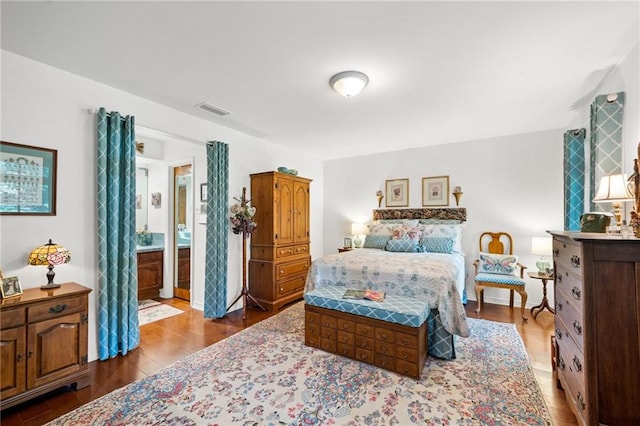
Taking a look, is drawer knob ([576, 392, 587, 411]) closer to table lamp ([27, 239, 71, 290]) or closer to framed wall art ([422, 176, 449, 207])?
framed wall art ([422, 176, 449, 207])

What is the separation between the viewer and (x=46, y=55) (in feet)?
7.02

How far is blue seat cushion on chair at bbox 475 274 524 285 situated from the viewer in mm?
3521

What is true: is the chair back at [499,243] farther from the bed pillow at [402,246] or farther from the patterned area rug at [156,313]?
the patterned area rug at [156,313]

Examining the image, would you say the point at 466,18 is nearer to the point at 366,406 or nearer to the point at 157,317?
the point at 366,406

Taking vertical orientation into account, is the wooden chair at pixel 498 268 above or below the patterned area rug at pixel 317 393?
above

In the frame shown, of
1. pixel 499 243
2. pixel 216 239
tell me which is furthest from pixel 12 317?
pixel 499 243

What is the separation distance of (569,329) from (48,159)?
418 cm

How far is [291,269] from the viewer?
4.28 meters

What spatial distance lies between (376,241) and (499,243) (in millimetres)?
1895

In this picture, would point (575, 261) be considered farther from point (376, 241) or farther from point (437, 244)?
point (376, 241)

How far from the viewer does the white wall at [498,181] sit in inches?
156

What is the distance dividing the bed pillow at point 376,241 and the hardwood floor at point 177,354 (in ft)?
4.99

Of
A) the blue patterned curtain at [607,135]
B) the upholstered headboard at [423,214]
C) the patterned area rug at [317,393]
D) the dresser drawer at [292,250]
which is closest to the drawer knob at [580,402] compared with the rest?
the patterned area rug at [317,393]

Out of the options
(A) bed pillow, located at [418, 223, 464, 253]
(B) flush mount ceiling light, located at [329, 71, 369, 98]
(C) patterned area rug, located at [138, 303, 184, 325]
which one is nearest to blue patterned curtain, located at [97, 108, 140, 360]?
(C) patterned area rug, located at [138, 303, 184, 325]
